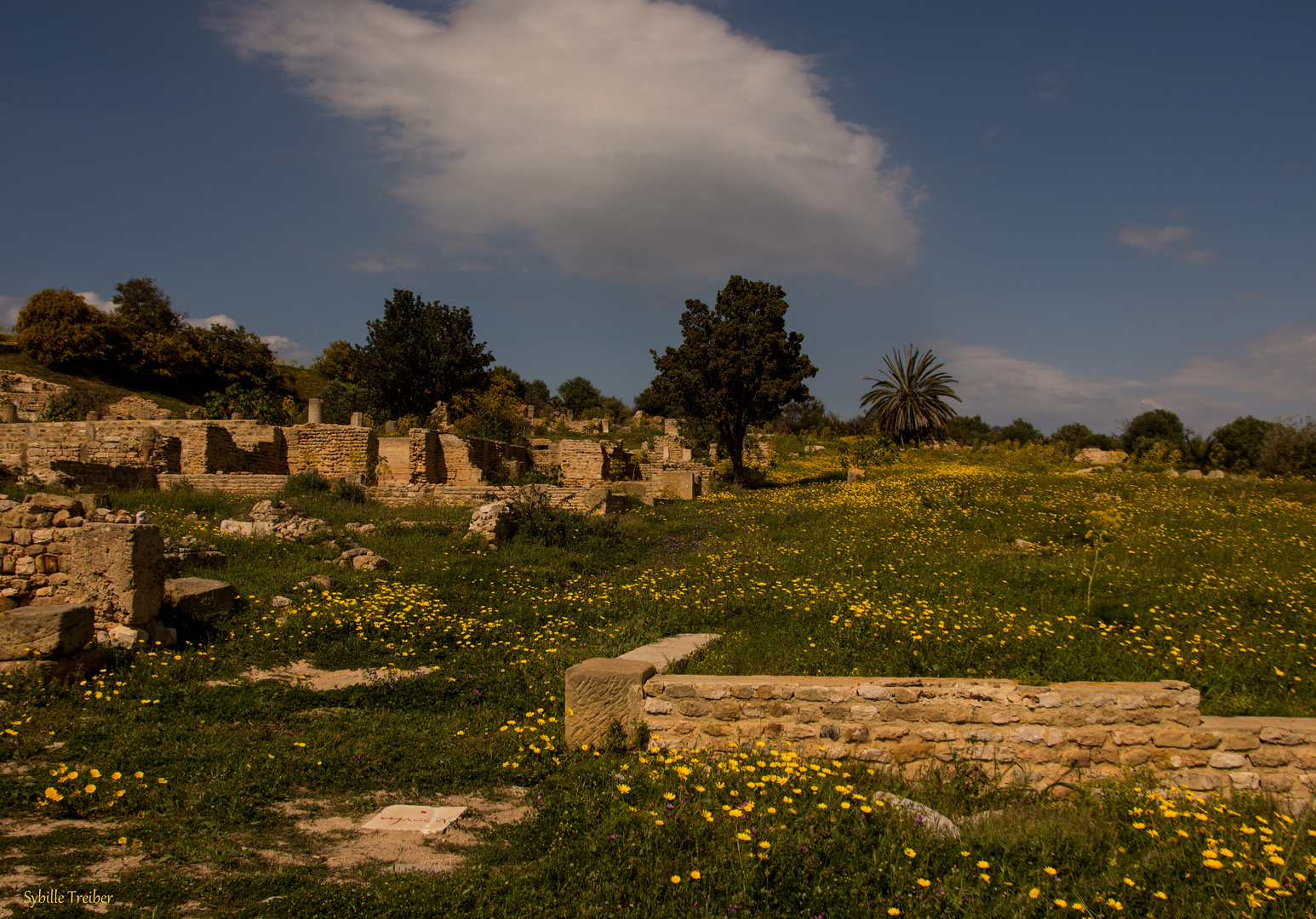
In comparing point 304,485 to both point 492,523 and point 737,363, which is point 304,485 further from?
point 737,363

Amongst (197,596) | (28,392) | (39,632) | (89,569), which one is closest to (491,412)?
(28,392)

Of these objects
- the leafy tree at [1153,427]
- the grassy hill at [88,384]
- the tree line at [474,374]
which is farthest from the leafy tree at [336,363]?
the leafy tree at [1153,427]

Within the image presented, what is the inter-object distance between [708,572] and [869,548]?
120 inches

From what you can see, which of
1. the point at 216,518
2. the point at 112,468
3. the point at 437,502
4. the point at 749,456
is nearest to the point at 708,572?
the point at 437,502

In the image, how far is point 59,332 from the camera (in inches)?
1452

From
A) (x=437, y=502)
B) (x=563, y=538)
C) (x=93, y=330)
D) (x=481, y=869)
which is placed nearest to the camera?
(x=481, y=869)

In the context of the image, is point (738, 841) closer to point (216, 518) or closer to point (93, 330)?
point (216, 518)

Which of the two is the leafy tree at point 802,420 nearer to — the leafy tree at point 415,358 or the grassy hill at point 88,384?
the leafy tree at point 415,358

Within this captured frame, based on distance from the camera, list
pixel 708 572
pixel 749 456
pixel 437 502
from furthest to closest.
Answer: pixel 749 456 < pixel 437 502 < pixel 708 572

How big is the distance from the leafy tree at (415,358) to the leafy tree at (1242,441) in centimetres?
3723

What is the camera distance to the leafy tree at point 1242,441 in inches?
1192

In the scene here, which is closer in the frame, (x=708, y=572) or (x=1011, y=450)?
(x=708, y=572)

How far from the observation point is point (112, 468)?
15562mm

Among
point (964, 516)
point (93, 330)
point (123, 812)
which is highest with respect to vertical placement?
point (93, 330)
